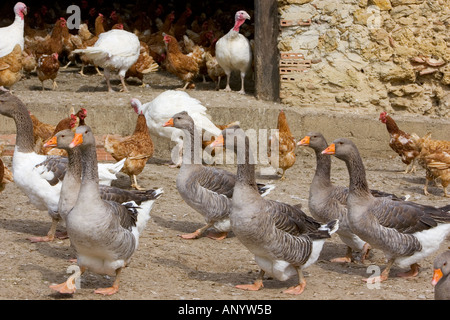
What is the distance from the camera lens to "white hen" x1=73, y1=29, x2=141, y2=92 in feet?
39.9

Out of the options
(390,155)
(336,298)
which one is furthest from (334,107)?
(336,298)

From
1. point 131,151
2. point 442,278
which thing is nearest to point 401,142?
point 131,151

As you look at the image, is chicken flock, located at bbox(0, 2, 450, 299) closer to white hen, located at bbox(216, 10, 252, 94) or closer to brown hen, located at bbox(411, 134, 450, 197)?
→ brown hen, located at bbox(411, 134, 450, 197)

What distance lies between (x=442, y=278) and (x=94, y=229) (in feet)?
8.43

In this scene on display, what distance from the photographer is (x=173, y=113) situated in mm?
10156

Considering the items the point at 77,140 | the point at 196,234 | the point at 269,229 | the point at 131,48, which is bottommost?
the point at 196,234

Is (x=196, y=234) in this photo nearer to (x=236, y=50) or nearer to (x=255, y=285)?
(x=255, y=285)

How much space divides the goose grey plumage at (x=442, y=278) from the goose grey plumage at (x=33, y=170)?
3780 mm

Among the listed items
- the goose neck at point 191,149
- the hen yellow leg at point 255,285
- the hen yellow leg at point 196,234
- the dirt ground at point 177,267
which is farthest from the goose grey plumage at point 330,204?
the goose neck at point 191,149

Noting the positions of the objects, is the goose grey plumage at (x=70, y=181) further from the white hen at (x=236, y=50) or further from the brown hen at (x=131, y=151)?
the white hen at (x=236, y=50)

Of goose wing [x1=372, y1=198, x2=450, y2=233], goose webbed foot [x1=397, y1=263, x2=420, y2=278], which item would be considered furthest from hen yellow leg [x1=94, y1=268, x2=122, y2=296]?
goose webbed foot [x1=397, y1=263, x2=420, y2=278]

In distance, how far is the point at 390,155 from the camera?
36.8 feet

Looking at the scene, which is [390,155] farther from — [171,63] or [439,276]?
[439,276]

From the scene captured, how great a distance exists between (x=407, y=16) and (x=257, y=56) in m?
2.51
